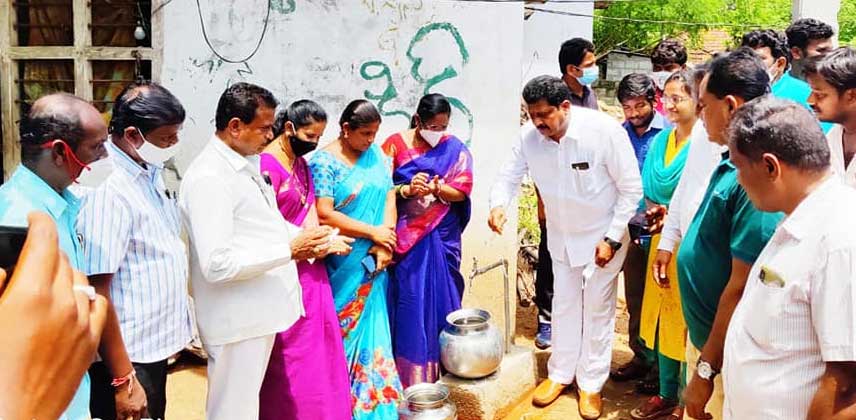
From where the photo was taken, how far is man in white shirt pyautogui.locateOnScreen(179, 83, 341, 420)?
2.79 m

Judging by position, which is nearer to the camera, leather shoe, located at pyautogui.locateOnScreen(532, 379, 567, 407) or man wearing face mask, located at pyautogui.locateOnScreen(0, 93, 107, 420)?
man wearing face mask, located at pyautogui.locateOnScreen(0, 93, 107, 420)

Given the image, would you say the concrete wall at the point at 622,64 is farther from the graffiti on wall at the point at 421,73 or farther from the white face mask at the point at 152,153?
the white face mask at the point at 152,153

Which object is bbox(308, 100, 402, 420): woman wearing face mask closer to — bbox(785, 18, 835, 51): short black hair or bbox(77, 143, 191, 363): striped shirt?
bbox(77, 143, 191, 363): striped shirt

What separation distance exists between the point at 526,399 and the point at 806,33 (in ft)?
9.31

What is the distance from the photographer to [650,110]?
14.9ft

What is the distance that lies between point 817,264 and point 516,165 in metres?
2.76

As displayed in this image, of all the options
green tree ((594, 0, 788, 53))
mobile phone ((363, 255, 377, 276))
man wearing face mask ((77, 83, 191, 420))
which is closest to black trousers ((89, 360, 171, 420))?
man wearing face mask ((77, 83, 191, 420))

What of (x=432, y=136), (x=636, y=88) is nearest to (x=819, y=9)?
(x=636, y=88)

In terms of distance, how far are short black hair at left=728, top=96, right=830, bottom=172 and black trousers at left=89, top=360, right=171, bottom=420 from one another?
2065mm

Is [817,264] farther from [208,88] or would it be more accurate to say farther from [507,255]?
[208,88]

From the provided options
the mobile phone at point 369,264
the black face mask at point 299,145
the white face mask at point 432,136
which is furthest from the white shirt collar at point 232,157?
the white face mask at point 432,136

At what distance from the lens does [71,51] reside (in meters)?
4.99

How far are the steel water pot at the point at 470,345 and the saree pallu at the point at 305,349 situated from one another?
2.14 feet

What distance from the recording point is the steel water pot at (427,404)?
144 inches
